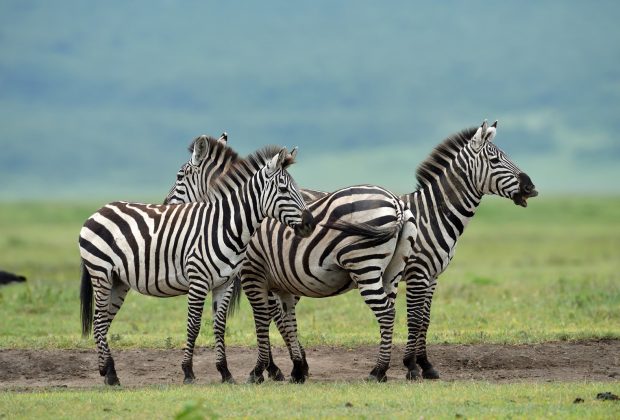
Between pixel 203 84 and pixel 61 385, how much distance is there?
16293 centimetres

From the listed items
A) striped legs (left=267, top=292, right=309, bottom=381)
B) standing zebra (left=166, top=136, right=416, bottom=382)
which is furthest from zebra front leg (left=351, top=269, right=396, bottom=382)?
striped legs (left=267, top=292, right=309, bottom=381)

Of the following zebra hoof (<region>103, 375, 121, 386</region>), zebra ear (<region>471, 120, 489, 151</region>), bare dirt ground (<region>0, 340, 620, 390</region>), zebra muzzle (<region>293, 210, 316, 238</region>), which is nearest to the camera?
zebra muzzle (<region>293, 210, 316, 238</region>)

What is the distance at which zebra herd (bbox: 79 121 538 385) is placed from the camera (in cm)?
1247

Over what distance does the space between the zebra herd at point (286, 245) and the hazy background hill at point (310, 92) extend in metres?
121

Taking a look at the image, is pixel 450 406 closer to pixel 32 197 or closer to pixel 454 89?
pixel 32 197

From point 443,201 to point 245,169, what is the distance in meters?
2.54

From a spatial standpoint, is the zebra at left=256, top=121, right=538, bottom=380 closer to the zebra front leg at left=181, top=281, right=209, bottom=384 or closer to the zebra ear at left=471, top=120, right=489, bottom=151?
the zebra ear at left=471, top=120, right=489, bottom=151

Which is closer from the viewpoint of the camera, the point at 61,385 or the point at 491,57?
the point at 61,385

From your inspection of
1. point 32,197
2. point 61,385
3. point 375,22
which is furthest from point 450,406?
point 375,22

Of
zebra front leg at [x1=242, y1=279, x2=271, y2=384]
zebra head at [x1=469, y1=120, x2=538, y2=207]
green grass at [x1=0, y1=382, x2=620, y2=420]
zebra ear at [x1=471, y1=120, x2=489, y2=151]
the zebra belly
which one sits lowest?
green grass at [x1=0, y1=382, x2=620, y2=420]

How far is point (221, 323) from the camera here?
12789mm

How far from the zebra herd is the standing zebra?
0.01 meters

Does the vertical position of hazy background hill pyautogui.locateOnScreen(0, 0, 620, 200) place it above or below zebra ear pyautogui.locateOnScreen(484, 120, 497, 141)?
above

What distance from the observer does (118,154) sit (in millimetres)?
159125
